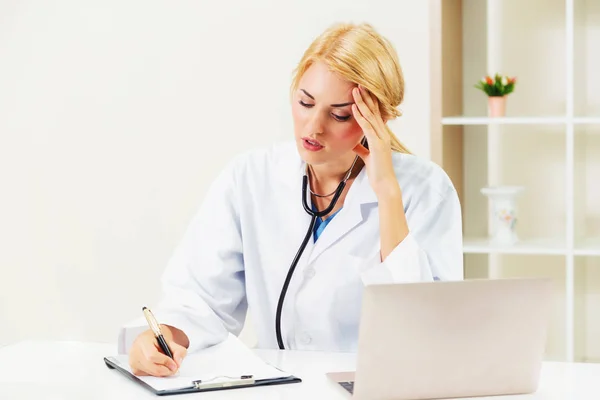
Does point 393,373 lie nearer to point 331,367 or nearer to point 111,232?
point 331,367

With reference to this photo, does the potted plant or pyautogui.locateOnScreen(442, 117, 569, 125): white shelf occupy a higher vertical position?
the potted plant

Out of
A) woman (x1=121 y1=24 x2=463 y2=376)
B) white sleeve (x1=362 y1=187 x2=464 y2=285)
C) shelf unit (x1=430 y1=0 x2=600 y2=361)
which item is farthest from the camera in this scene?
shelf unit (x1=430 y1=0 x2=600 y2=361)

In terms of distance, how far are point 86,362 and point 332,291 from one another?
2.01 ft

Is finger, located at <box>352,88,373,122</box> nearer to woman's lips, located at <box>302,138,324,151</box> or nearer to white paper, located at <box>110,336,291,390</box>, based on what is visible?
woman's lips, located at <box>302,138,324,151</box>

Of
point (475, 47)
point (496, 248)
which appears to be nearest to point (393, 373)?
point (496, 248)

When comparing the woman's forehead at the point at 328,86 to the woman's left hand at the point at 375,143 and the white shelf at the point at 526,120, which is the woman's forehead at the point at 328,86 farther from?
the white shelf at the point at 526,120

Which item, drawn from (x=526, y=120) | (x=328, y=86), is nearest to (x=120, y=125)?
(x=526, y=120)

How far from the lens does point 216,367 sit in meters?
1.70

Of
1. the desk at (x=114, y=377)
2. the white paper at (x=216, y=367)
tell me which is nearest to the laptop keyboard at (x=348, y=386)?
the desk at (x=114, y=377)

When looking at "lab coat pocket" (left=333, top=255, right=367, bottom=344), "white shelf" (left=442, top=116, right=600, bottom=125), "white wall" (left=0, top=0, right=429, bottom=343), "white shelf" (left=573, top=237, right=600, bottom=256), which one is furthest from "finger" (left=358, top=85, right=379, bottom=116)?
"white wall" (left=0, top=0, right=429, bottom=343)

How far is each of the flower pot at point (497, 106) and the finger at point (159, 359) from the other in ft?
5.98

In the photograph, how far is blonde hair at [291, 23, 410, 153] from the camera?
2018mm

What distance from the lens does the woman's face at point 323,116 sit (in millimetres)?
2029

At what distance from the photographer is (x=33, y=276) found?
3.99m
